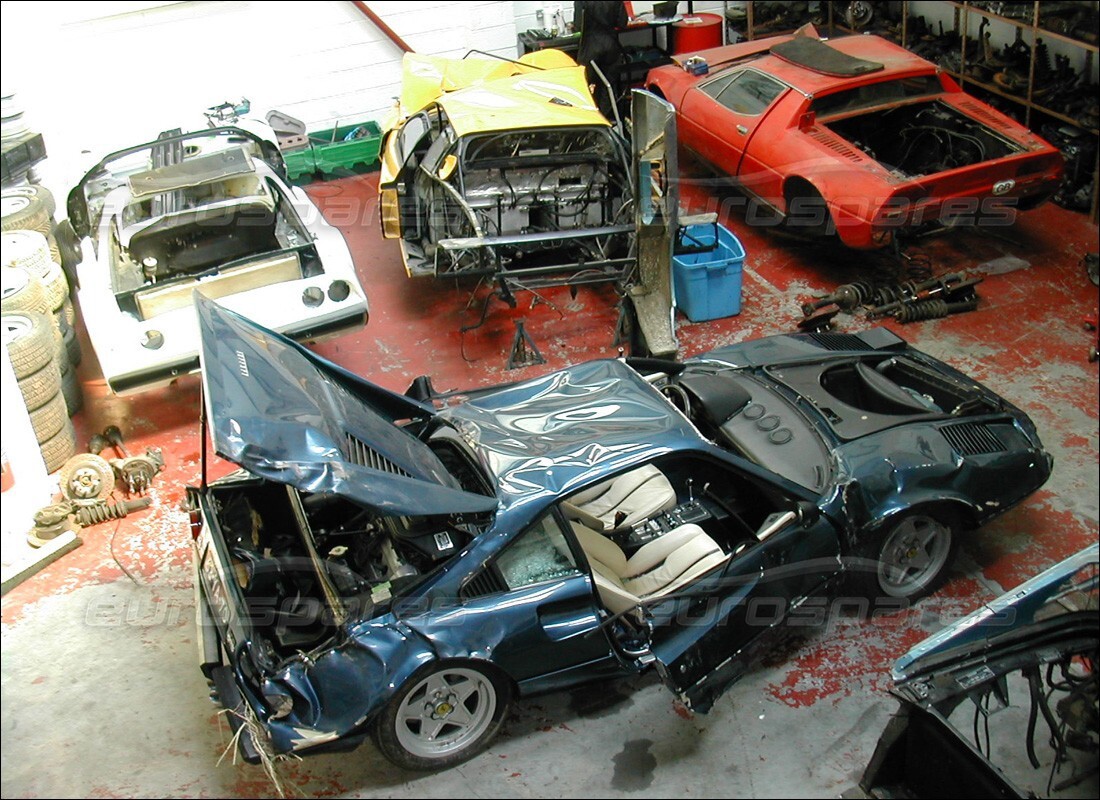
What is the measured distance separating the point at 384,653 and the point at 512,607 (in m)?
0.47

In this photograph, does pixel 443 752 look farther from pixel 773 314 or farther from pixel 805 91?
pixel 805 91

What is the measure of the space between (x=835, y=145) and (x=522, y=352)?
2.60 meters

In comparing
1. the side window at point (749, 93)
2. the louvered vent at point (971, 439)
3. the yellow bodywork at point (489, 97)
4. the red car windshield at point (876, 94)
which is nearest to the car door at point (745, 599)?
the louvered vent at point (971, 439)

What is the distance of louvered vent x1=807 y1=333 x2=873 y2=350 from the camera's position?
17.3 ft

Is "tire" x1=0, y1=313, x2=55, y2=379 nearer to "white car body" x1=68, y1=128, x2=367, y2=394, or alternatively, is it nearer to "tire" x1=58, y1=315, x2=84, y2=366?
"white car body" x1=68, y1=128, x2=367, y2=394

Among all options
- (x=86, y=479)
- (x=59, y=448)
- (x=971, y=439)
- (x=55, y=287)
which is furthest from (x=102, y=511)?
(x=971, y=439)

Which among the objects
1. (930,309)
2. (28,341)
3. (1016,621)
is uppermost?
(28,341)

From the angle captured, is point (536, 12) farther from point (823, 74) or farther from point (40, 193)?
point (40, 193)

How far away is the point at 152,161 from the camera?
7086 mm

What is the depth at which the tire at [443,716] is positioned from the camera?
146 inches

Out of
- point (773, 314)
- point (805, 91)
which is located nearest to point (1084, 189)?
point (805, 91)

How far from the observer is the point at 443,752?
3.91 metres

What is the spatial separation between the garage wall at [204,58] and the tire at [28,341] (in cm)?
149

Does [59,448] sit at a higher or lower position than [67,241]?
lower
